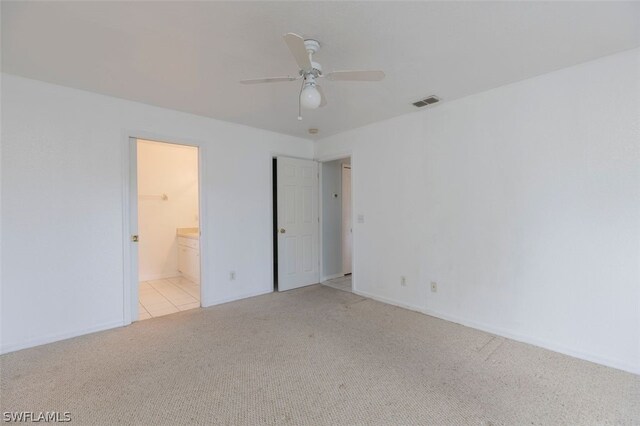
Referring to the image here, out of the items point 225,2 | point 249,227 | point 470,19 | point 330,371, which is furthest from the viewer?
point 249,227

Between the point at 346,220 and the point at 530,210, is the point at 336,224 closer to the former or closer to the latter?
the point at 346,220

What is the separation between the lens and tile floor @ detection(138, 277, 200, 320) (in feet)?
12.0

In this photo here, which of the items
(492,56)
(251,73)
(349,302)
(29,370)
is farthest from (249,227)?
(492,56)

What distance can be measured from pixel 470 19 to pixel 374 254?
9.39 feet

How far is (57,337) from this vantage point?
276 cm

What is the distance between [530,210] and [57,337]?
4646 millimetres

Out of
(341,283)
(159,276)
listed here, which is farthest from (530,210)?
(159,276)

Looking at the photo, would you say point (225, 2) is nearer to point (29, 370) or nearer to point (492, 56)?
point (492, 56)

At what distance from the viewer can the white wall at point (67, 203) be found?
2.57 metres

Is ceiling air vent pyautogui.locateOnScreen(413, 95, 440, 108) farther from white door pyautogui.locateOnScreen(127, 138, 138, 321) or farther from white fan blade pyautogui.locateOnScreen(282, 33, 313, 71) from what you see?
white door pyautogui.locateOnScreen(127, 138, 138, 321)

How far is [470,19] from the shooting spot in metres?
1.85

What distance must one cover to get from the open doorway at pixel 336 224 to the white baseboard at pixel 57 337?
297 centimetres

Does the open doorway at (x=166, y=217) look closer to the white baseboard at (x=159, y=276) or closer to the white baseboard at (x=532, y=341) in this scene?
the white baseboard at (x=159, y=276)

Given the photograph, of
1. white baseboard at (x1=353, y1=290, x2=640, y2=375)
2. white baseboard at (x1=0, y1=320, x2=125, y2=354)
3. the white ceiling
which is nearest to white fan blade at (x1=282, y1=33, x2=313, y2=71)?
the white ceiling
